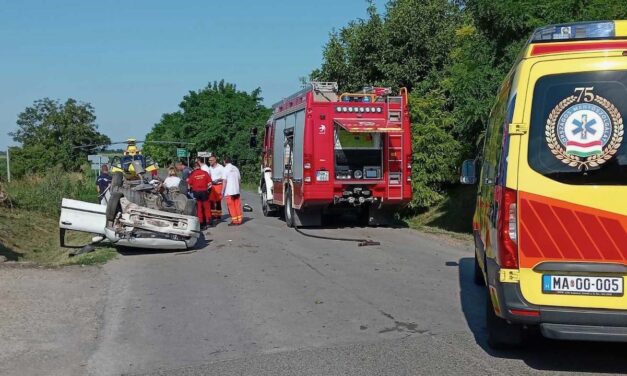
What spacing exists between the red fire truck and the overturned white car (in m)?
3.83

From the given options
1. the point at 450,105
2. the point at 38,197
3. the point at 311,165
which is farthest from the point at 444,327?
the point at 38,197

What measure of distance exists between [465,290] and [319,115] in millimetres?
7381

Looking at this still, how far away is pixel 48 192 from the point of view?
27219 millimetres

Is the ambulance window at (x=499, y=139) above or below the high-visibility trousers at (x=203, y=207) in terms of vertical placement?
above

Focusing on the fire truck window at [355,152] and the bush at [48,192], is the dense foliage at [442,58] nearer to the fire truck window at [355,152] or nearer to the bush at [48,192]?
the fire truck window at [355,152]

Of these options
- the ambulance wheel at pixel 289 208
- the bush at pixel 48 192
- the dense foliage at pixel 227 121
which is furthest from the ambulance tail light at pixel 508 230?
the dense foliage at pixel 227 121

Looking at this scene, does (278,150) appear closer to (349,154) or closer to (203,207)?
(203,207)

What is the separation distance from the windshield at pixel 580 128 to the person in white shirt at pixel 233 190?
12537 mm

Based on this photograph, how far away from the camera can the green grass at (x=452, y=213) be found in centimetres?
1983

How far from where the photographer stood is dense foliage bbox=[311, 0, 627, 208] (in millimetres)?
14500

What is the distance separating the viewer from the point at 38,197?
26.7m

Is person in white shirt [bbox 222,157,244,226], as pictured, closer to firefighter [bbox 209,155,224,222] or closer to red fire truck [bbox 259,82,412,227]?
firefighter [bbox 209,155,224,222]

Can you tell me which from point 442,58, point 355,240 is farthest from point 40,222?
point 442,58

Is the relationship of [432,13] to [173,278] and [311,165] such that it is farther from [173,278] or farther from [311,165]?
[173,278]
